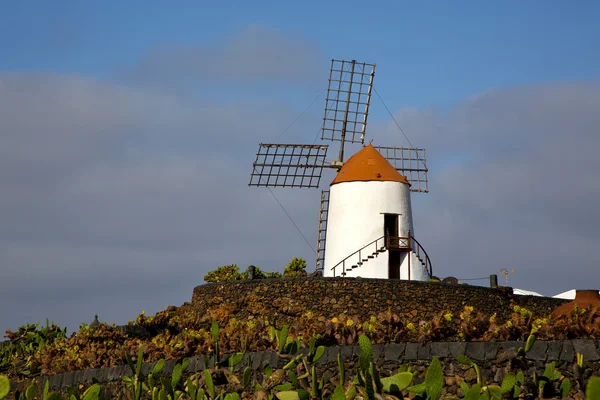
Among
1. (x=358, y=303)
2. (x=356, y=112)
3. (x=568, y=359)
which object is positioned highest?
(x=356, y=112)

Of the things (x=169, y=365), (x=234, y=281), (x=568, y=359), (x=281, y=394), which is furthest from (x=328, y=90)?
(x=281, y=394)

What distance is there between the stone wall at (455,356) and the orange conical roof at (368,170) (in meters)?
16.2

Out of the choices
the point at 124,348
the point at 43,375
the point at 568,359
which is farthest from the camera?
the point at 43,375

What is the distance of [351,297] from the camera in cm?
2589

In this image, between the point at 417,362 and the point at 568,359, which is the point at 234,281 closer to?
the point at 417,362

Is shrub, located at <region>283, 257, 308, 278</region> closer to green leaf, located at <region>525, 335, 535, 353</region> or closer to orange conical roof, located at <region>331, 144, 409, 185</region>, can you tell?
orange conical roof, located at <region>331, 144, 409, 185</region>

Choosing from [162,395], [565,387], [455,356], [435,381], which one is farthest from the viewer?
[455,356]

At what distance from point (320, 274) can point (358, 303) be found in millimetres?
6868

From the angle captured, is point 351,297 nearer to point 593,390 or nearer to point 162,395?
point 162,395

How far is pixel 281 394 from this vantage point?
10750mm

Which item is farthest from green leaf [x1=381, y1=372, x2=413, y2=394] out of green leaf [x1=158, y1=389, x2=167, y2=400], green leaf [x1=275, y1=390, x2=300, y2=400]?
green leaf [x1=158, y1=389, x2=167, y2=400]

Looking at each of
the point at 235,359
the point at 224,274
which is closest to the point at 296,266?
the point at 224,274

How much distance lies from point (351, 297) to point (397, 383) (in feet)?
55.8

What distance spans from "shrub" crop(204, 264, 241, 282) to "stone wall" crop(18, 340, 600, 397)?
14798 mm
